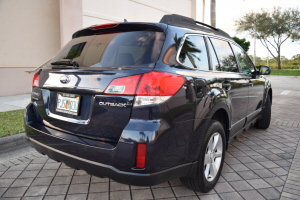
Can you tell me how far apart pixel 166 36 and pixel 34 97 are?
148cm

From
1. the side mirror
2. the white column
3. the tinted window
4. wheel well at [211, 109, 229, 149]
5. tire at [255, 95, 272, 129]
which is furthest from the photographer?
the white column

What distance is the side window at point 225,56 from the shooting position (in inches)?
121

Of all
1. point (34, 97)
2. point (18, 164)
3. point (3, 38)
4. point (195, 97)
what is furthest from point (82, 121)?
point (3, 38)

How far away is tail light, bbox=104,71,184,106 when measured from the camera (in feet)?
6.22

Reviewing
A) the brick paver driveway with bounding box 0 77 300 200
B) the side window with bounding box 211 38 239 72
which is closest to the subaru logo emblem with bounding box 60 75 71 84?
the brick paver driveway with bounding box 0 77 300 200

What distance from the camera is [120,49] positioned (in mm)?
2268

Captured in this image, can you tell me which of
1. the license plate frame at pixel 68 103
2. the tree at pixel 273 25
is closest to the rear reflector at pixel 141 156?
the license plate frame at pixel 68 103

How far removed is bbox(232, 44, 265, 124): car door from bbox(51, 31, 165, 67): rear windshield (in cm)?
192

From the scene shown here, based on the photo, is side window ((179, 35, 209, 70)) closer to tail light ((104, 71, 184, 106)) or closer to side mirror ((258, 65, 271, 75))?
tail light ((104, 71, 184, 106))

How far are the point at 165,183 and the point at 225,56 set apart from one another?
1.74m

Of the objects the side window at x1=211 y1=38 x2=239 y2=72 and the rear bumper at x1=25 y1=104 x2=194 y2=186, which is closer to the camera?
the rear bumper at x1=25 y1=104 x2=194 y2=186

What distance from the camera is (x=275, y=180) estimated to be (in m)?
2.93

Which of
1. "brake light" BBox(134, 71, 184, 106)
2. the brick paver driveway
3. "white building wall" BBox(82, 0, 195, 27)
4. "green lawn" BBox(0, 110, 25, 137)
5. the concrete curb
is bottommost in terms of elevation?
the brick paver driveway

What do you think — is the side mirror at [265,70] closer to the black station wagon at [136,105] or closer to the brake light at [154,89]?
the black station wagon at [136,105]
